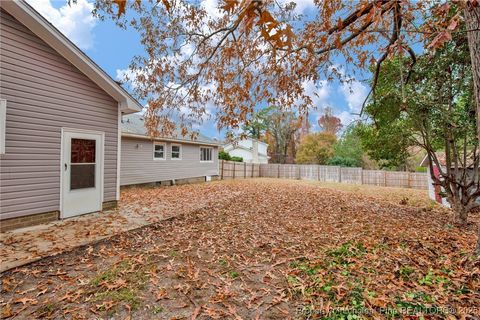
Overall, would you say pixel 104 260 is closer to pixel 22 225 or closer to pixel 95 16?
pixel 22 225

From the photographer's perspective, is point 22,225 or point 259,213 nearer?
point 22,225

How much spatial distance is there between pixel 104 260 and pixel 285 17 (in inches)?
210

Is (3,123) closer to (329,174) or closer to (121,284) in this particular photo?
(121,284)

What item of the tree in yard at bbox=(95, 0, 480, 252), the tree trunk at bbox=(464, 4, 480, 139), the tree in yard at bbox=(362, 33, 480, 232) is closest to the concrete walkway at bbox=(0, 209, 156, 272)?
the tree in yard at bbox=(95, 0, 480, 252)

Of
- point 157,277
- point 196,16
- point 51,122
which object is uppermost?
point 196,16

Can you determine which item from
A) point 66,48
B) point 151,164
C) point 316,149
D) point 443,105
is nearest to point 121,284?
point 66,48

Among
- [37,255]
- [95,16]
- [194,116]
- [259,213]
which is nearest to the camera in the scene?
[37,255]

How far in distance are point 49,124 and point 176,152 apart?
332 inches

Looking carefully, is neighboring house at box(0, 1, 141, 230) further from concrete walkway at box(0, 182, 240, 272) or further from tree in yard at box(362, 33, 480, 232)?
tree in yard at box(362, 33, 480, 232)

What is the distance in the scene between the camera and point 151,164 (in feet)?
38.0

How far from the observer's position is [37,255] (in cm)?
336

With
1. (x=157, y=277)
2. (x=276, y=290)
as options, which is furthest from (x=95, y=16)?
(x=276, y=290)

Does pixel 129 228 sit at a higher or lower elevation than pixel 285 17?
lower

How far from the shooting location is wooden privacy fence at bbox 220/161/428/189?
15.7 metres
